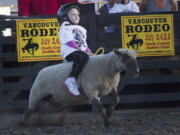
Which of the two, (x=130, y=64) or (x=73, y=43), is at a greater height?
(x=73, y=43)

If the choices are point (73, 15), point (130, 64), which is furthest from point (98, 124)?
point (73, 15)

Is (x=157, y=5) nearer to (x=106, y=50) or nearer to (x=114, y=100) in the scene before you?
(x=106, y=50)

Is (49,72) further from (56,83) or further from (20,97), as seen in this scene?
(20,97)

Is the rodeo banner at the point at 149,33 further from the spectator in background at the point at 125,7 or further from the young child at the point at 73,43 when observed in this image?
the young child at the point at 73,43

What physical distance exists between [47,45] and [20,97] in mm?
1165

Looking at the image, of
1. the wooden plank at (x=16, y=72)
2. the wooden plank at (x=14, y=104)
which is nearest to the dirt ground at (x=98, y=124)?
the wooden plank at (x=14, y=104)

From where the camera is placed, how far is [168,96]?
8.28m

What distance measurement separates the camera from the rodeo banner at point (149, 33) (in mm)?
8148

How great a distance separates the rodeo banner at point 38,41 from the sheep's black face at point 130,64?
6.56ft

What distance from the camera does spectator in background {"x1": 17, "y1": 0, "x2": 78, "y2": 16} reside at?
8336 millimetres

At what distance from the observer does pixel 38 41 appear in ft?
26.7

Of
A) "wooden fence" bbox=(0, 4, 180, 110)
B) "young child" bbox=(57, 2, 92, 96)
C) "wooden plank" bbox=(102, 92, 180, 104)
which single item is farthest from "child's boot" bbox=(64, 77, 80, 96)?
"wooden plank" bbox=(102, 92, 180, 104)

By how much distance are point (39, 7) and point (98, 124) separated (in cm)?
269

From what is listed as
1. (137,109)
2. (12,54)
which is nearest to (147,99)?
(137,109)
